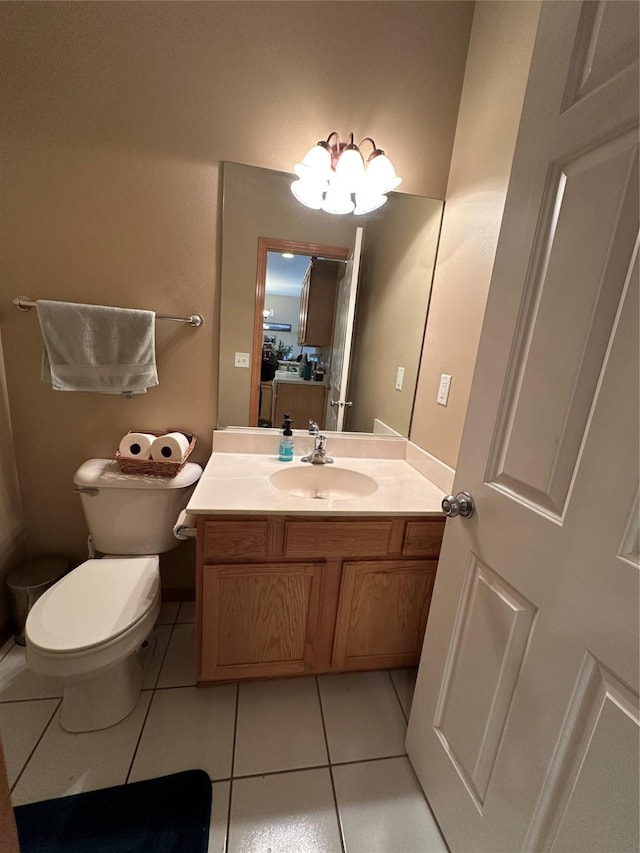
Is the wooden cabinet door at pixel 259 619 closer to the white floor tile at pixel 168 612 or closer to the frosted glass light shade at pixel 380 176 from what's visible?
the white floor tile at pixel 168 612

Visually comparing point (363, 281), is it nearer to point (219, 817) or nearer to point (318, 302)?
point (318, 302)

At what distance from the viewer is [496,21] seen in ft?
3.76

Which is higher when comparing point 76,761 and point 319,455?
point 319,455

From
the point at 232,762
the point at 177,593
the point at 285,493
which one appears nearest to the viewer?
the point at 232,762

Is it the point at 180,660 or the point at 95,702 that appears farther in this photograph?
the point at 180,660

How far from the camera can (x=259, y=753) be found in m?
1.12

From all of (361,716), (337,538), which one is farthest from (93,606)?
(361,716)

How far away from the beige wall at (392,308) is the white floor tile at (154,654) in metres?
1.24

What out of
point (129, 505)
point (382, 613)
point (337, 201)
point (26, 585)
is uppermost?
point (337, 201)

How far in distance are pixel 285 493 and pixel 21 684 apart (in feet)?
4.03

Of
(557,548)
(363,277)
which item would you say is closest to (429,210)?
(363,277)

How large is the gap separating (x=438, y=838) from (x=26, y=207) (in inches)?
93.8

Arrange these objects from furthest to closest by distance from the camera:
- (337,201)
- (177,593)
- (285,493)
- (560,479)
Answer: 1. (177,593)
2. (337,201)
3. (285,493)
4. (560,479)

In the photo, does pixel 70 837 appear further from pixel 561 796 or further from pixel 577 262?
pixel 577 262
